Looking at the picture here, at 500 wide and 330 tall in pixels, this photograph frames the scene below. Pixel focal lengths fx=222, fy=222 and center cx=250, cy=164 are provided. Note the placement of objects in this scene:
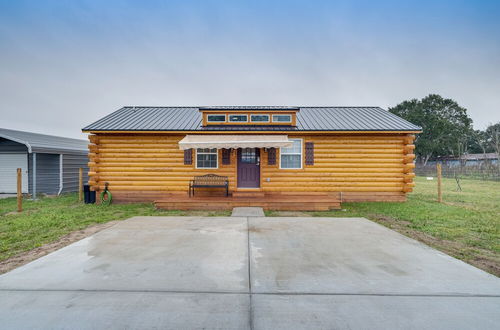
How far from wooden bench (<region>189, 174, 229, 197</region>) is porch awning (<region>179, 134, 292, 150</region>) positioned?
5.43 ft

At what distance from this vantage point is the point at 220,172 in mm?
9969

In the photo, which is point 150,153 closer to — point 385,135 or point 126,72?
point 385,135

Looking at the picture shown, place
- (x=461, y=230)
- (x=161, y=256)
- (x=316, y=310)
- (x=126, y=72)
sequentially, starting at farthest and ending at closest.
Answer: (x=126, y=72) < (x=461, y=230) < (x=161, y=256) < (x=316, y=310)

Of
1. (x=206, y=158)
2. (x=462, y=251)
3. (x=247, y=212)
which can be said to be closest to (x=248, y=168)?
(x=206, y=158)

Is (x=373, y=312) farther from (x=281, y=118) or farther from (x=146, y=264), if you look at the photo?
(x=281, y=118)

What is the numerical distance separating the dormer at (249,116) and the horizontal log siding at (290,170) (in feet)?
4.72

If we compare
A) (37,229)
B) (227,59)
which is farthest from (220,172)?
(227,59)

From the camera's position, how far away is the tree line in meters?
37.2

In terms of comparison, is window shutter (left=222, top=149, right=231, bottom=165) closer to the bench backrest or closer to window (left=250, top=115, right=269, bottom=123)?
the bench backrest

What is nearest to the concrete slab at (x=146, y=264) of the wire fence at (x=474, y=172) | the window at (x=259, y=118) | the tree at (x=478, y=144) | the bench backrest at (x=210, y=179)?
the bench backrest at (x=210, y=179)

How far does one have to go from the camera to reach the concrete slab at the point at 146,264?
2881mm

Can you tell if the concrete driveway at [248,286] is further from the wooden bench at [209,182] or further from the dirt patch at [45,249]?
the wooden bench at [209,182]

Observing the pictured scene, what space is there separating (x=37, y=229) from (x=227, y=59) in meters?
27.6

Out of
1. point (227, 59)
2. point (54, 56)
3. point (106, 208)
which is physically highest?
point (227, 59)
